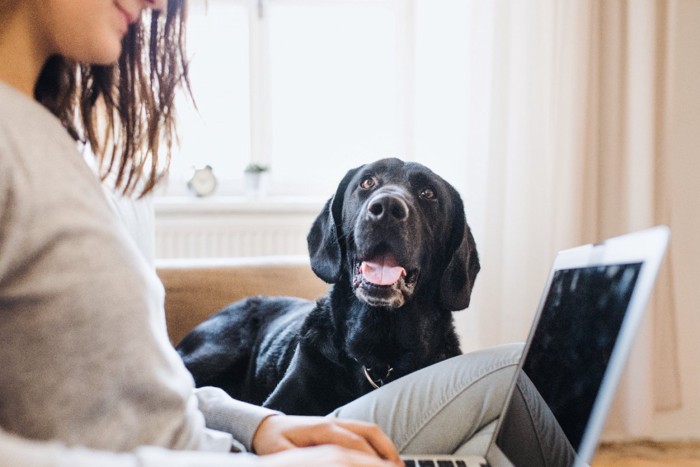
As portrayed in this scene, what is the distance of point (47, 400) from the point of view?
48cm

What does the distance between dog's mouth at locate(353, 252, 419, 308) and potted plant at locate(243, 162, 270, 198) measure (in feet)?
6.00

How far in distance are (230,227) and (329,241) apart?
5.35 ft

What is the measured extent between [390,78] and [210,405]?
2.82 m

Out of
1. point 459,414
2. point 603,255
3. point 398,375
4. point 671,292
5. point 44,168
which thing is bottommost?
point 671,292

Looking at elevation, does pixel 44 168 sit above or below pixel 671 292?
above

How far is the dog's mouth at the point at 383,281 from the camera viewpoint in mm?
1320

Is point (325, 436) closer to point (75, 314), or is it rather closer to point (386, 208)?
point (75, 314)

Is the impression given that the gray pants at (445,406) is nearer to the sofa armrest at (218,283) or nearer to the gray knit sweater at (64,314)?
the gray knit sweater at (64,314)

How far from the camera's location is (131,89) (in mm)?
847

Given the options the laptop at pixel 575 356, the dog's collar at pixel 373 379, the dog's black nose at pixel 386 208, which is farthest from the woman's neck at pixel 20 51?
the dog's collar at pixel 373 379

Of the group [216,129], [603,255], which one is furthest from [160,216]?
[603,255]

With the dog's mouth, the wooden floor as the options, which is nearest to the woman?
the dog's mouth

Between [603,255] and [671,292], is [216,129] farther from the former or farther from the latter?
[603,255]

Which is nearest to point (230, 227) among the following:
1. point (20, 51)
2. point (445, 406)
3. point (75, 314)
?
point (445, 406)
